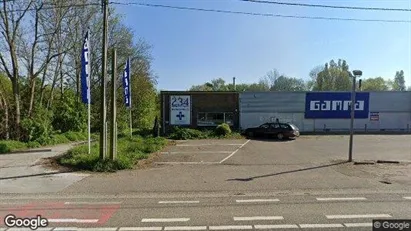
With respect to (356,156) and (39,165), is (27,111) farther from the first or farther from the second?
(356,156)

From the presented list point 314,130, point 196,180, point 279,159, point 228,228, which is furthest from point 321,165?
point 314,130

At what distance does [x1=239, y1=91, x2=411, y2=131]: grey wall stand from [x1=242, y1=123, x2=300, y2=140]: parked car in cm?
410

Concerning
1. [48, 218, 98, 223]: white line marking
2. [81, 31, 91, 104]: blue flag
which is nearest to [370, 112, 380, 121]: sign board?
[81, 31, 91, 104]: blue flag

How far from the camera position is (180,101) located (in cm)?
3008

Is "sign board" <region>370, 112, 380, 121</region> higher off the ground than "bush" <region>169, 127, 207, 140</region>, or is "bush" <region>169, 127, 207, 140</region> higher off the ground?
"sign board" <region>370, 112, 380, 121</region>

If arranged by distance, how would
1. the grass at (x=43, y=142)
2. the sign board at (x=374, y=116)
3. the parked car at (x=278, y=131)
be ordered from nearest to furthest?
the grass at (x=43, y=142)
the parked car at (x=278, y=131)
the sign board at (x=374, y=116)

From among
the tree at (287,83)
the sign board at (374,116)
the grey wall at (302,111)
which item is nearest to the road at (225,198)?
the grey wall at (302,111)

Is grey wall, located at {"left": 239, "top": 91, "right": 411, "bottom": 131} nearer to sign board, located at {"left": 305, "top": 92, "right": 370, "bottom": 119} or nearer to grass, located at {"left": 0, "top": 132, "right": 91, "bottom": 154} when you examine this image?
sign board, located at {"left": 305, "top": 92, "right": 370, "bottom": 119}

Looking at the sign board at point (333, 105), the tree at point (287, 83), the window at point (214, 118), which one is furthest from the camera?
the tree at point (287, 83)

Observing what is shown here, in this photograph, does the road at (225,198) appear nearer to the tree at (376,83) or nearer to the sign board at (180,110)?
the sign board at (180,110)

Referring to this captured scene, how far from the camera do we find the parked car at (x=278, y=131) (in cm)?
2514

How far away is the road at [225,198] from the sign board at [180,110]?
1653cm

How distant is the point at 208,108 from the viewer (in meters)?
30.2

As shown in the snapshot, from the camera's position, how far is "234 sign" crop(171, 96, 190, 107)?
30.1m
